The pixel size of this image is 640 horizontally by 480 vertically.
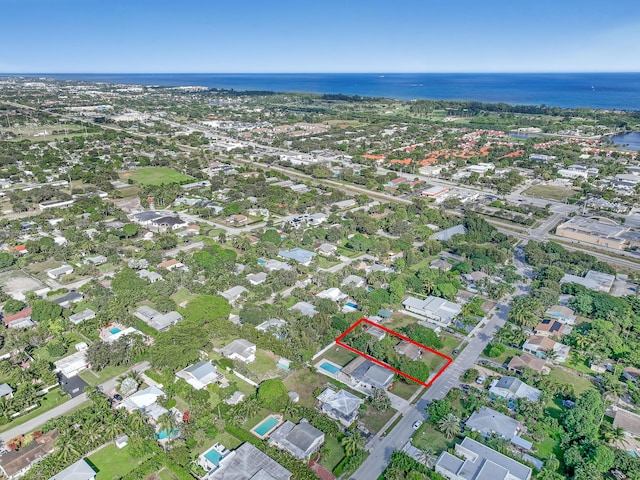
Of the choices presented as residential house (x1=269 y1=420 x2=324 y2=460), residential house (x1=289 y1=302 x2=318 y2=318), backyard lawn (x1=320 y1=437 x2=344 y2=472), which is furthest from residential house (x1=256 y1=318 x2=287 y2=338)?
backyard lawn (x1=320 y1=437 x2=344 y2=472)

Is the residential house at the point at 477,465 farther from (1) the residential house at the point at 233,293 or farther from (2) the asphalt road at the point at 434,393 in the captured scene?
(1) the residential house at the point at 233,293

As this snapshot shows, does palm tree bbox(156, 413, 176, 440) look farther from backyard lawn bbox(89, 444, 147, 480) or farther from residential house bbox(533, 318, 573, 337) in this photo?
residential house bbox(533, 318, 573, 337)

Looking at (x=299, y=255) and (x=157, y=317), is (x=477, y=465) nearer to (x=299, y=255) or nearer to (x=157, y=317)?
(x=157, y=317)

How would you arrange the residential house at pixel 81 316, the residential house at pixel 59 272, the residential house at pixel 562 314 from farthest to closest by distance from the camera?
the residential house at pixel 59 272
the residential house at pixel 562 314
the residential house at pixel 81 316

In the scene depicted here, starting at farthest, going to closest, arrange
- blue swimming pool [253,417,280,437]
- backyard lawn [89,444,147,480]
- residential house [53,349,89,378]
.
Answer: residential house [53,349,89,378] < blue swimming pool [253,417,280,437] < backyard lawn [89,444,147,480]

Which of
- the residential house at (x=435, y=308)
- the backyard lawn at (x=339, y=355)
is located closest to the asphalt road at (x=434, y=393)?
the residential house at (x=435, y=308)

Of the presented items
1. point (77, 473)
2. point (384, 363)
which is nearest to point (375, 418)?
point (384, 363)
